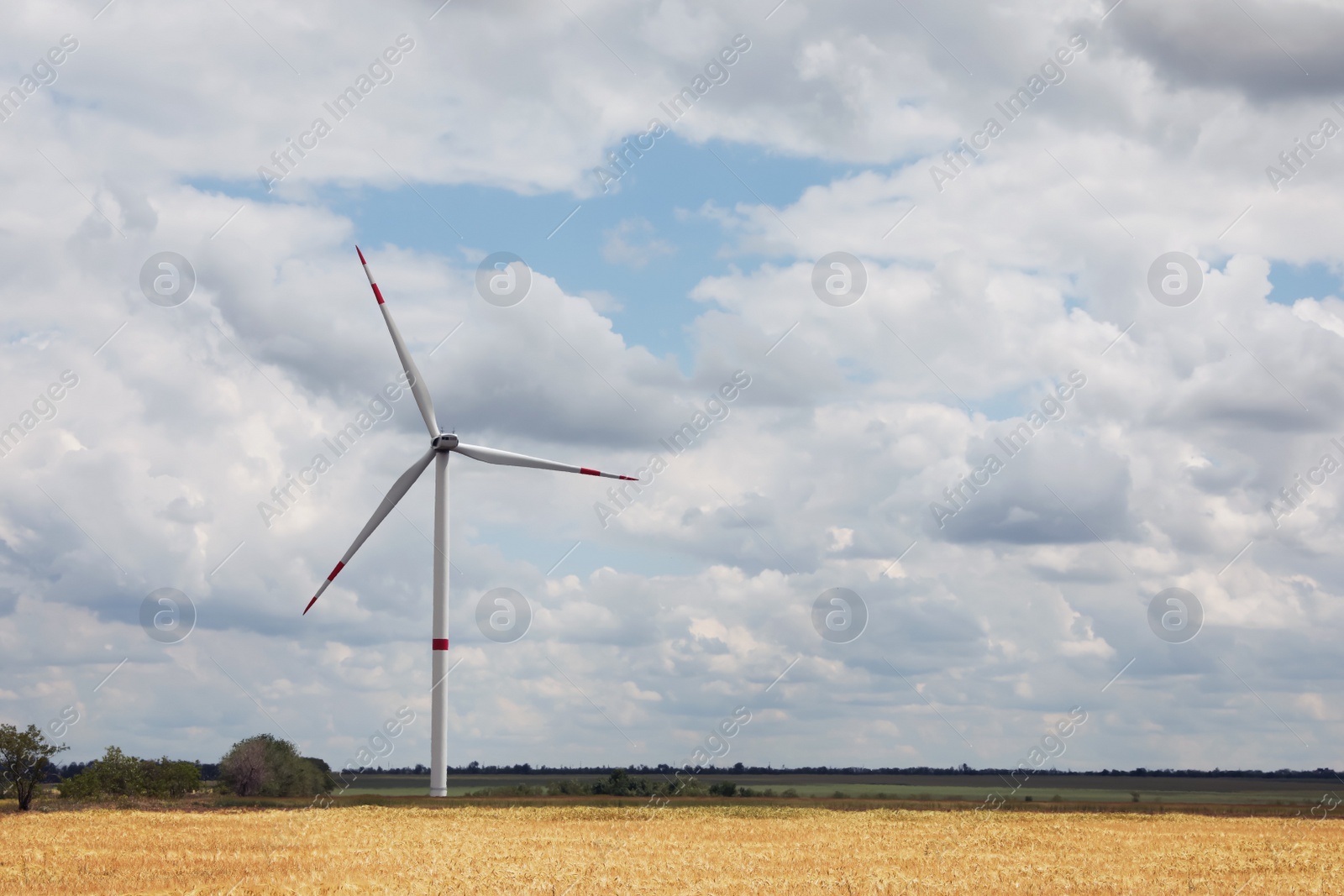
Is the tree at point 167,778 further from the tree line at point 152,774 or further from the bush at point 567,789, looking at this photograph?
the bush at point 567,789

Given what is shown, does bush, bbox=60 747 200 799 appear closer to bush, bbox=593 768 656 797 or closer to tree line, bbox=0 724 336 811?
tree line, bbox=0 724 336 811

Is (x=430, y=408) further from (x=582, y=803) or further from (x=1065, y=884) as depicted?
(x=1065, y=884)

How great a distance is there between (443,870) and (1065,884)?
62.4ft

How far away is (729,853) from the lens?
44062 mm

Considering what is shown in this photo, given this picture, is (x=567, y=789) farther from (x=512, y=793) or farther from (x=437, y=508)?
(x=437, y=508)

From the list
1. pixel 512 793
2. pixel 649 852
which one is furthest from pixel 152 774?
pixel 649 852

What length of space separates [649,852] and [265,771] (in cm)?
4173

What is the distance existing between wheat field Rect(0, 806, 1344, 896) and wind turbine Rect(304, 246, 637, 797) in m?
7.87

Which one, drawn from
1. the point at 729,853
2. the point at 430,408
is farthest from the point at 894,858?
the point at 430,408

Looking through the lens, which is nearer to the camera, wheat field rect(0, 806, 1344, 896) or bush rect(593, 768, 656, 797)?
wheat field rect(0, 806, 1344, 896)

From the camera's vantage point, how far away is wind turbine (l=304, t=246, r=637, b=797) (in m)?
67.2

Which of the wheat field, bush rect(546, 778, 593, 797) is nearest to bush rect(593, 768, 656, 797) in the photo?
bush rect(546, 778, 593, 797)

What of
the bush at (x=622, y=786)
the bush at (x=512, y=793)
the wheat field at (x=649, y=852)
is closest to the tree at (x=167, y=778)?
the wheat field at (x=649, y=852)

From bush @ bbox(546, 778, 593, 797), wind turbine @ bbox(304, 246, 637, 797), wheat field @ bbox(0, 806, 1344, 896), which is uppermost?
wind turbine @ bbox(304, 246, 637, 797)
